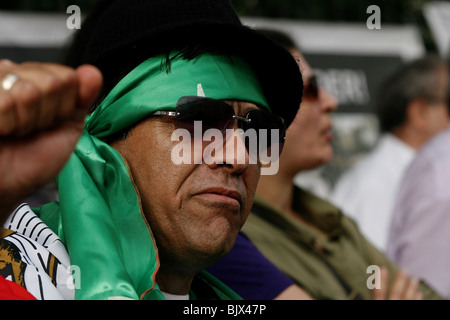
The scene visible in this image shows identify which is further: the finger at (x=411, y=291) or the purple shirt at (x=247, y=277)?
the finger at (x=411, y=291)

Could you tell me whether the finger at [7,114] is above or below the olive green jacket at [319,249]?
above

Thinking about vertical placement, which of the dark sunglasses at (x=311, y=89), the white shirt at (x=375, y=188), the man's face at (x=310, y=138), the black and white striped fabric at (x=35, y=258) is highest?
the black and white striped fabric at (x=35, y=258)

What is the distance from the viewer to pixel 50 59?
4.57 meters

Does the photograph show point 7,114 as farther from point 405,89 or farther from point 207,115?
point 405,89

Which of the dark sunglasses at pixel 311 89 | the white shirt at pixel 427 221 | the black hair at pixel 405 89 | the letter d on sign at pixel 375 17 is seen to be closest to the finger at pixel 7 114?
the letter d on sign at pixel 375 17

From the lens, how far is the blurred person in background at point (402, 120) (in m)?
5.10

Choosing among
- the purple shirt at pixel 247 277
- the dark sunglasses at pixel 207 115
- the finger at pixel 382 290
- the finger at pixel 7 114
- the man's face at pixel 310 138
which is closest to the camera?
the finger at pixel 7 114

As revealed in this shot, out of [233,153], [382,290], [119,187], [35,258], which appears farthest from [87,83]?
[382,290]

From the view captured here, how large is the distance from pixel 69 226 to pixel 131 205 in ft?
0.58

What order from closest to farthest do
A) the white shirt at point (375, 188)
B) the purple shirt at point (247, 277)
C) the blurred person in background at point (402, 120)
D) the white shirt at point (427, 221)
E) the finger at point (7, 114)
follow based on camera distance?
the finger at point (7, 114) → the purple shirt at point (247, 277) → the white shirt at point (427, 221) → the white shirt at point (375, 188) → the blurred person in background at point (402, 120)

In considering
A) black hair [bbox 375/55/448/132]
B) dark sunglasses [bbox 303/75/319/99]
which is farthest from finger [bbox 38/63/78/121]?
black hair [bbox 375/55/448/132]

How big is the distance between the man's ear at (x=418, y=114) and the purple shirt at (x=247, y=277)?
10.5ft

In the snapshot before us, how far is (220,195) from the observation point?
182cm

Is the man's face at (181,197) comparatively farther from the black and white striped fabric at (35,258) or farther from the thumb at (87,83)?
the thumb at (87,83)
